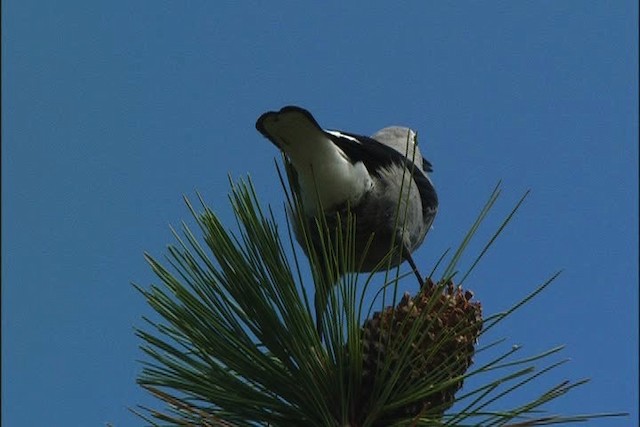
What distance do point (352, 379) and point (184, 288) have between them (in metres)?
0.42

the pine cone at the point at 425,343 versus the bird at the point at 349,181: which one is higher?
the bird at the point at 349,181

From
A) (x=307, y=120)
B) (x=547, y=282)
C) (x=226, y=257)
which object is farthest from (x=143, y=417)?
(x=307, y=120)

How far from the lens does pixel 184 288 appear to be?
199 centimetres

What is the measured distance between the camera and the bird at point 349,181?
2.57m

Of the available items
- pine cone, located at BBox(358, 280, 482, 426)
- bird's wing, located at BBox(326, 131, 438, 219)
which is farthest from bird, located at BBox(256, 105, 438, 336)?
pine cone, located at BBox(358, 280, 482, 426)

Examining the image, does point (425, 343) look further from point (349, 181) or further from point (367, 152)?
point (367, 152)

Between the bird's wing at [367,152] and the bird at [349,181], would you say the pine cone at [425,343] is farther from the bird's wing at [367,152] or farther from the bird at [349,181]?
the bird's wing at [367,152]

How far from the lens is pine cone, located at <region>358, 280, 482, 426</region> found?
1833mm

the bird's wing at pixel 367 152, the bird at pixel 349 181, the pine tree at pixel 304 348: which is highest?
the bird's wing at pixel 367 152

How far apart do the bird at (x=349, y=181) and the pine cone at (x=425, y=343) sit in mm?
617

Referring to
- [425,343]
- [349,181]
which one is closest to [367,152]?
[349,181]

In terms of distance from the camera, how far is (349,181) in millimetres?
2740

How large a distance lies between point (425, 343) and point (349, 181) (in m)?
0.94

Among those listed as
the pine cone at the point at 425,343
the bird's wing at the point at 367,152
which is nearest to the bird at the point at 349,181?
the bird's wing at the point at 367,152
